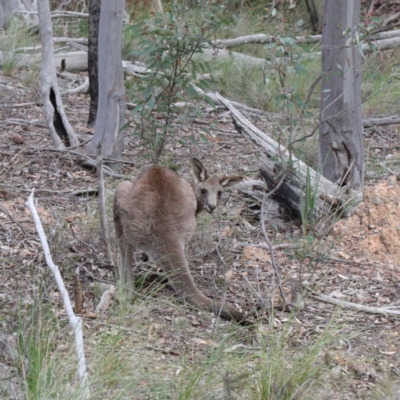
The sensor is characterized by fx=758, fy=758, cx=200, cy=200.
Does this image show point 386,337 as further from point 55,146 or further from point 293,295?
point 55,146

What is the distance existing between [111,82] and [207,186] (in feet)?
6.43

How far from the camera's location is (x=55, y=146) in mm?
7355

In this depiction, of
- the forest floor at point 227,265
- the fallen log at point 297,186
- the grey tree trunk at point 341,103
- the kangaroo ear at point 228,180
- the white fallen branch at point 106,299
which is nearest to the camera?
the forest floor at point 227,265

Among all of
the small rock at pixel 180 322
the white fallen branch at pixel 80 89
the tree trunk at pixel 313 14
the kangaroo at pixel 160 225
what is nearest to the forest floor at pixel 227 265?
the small rock at pixel 180 322

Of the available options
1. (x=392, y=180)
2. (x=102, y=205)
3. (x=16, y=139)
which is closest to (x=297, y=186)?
(x=392, y=180)

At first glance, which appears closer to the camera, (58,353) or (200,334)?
(58,353)

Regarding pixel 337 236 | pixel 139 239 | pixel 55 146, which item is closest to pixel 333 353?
pixel 139 239

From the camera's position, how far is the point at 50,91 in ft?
23.6

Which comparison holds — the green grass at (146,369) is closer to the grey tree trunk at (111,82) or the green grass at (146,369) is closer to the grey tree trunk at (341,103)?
the grey tree trunk at (341,103)

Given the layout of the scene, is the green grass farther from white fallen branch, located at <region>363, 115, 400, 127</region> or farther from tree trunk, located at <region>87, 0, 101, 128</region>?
white fallen branch, located at <region>363, 115, 400, 127</region>

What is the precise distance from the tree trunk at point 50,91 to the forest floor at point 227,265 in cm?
20

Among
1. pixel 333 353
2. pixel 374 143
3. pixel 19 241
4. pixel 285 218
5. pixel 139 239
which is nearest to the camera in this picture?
pixel 333 353

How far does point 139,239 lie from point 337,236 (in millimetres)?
1918

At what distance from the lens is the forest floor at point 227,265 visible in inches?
163
